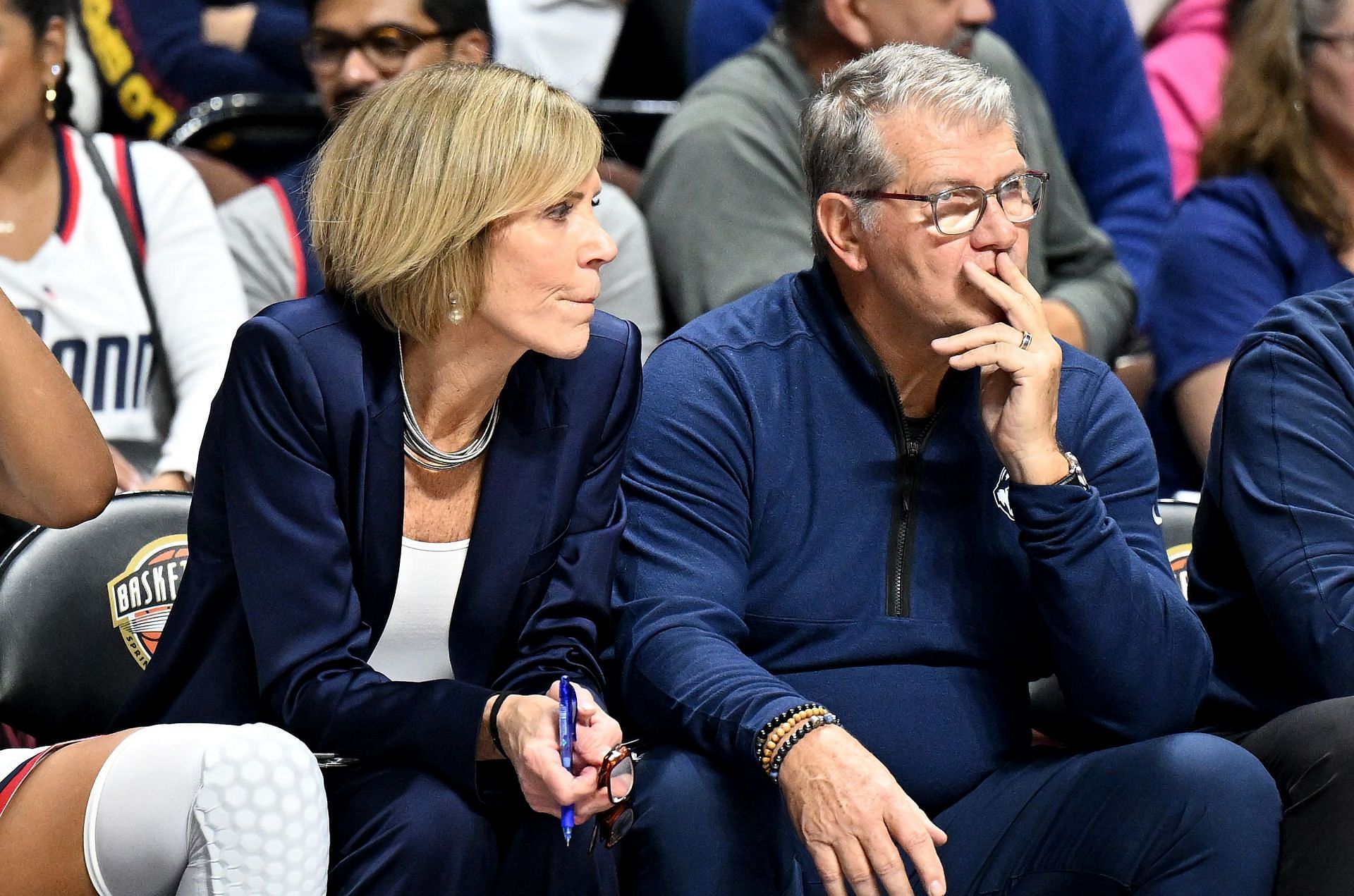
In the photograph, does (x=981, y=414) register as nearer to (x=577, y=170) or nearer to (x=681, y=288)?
(x=577, y=170)

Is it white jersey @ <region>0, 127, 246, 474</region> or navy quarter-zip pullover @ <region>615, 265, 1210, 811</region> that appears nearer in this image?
navy quarter-zip pullover @ <region>615, 265, 1210, 811</region>

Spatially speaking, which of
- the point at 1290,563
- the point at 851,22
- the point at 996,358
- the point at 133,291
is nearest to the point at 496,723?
the point at 996,358

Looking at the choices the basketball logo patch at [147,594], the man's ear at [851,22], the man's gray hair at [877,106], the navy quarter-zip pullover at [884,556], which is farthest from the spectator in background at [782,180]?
the basketball logo patch at [147,594]

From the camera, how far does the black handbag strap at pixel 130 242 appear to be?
2.99 m

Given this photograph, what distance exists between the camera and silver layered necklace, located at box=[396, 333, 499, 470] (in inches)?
83.3

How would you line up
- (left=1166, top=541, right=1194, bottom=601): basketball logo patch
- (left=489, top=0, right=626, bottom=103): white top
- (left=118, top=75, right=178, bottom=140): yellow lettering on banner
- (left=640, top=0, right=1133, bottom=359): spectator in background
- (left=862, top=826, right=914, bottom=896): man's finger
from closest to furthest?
1. (left=862, top=826, right=914, bottom=896): man's finger
2. (left=1166, top=541, right=1194, bottom=601): basketball logo patch
3. (left=640, top=0, right=1133, bottom=359): spectator in background
4. (left=118, top=75, right=178, bottom=140): yellow lettering on banner
5. (left=489, top=0, right=626, bottom=103): white top

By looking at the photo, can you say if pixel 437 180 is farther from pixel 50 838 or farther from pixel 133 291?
pixel 133 291

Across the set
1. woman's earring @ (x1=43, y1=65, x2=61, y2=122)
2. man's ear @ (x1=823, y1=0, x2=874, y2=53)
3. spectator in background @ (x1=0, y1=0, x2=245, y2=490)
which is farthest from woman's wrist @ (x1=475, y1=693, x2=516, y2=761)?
man's ear @ (x1=823, y1=0, x2=874, y2=53)

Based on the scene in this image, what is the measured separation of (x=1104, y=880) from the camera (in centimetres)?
198

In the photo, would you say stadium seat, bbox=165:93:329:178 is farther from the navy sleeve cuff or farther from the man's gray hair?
the man's gray hair

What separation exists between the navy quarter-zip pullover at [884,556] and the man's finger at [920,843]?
0.29 meters

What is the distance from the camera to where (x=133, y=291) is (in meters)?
2.98

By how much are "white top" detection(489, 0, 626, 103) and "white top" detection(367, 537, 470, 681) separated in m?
1.85

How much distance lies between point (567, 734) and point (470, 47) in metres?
1.84
